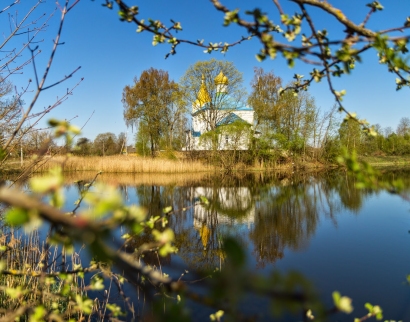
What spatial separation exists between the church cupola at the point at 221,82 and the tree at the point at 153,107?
15.5ft

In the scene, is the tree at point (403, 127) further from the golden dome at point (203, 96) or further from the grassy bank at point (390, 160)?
the golden dome at point (203, 96)

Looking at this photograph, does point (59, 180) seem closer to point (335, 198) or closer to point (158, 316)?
point (158, 316)

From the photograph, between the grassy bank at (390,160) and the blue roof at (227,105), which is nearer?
the blue roof at (227,105)

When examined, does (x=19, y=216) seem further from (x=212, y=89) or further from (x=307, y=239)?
(x=212, y=89)

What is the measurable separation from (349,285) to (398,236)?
3.48m

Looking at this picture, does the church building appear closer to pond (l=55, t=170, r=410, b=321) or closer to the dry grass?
the dry grass

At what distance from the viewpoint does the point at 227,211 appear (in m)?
10.5

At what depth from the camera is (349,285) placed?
480 centimetres

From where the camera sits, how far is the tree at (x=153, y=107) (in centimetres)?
2973

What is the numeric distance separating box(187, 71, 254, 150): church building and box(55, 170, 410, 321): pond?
12.2m

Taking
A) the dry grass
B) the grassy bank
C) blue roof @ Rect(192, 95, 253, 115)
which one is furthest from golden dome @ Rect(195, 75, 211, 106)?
the grassy bank

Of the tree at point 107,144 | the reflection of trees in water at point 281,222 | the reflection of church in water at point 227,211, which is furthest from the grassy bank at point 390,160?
the tree at point 107,144

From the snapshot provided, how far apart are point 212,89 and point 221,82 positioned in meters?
1.01

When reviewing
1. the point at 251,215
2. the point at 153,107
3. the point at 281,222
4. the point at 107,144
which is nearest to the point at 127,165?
the point at 153,107
